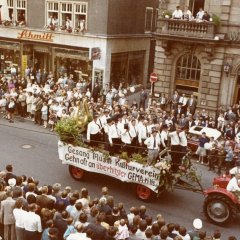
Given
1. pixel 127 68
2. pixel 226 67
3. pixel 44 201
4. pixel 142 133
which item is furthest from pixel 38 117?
pixel 44 201

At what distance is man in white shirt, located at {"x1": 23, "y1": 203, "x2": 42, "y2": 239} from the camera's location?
10.0 metres

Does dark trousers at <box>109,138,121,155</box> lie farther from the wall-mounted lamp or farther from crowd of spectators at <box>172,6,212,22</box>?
crowd of spectators at <box>172,6,212,22</box>

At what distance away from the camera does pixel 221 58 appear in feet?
77.6

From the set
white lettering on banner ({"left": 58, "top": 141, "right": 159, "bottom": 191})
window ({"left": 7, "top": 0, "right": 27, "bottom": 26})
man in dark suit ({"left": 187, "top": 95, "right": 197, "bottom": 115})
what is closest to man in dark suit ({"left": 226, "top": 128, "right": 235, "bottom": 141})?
man in dark suit ({"left": 187, "top": 95, "right": 197, "bottom": 115})

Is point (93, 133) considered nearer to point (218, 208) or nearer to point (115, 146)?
point (115, 146)

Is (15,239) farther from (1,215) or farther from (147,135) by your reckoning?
(147,135)

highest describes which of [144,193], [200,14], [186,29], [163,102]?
[200,14]

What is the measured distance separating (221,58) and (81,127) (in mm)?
11447

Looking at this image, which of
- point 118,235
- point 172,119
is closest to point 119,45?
point 172,119

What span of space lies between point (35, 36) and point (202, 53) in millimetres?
12793

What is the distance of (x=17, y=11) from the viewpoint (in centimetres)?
3170

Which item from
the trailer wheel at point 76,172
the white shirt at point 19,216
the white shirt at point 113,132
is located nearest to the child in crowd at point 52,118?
the trailer wheel at point 76,172

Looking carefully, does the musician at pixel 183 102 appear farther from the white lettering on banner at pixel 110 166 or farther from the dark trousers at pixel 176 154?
the white lettering on banner at pixel 110 166

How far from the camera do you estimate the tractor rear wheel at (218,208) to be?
40.7 ft
